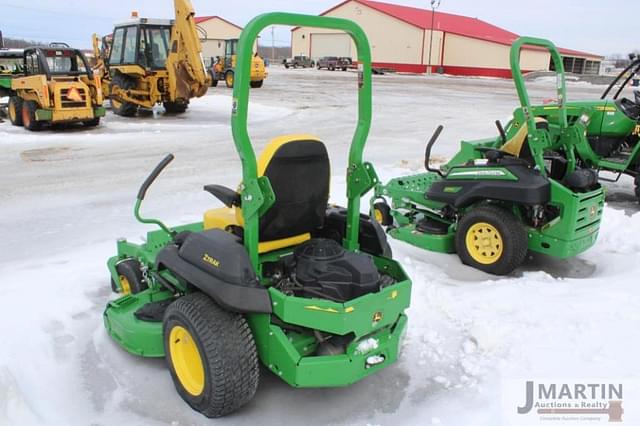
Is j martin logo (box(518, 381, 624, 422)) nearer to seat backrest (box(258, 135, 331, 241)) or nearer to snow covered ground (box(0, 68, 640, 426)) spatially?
snow covered ground (box(0, 68, 640, 426))

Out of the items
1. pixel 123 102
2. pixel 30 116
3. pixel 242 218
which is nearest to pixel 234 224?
pixel 242 218

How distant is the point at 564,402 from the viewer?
3.20 metres

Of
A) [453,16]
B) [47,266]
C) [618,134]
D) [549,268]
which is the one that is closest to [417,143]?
[618,134]

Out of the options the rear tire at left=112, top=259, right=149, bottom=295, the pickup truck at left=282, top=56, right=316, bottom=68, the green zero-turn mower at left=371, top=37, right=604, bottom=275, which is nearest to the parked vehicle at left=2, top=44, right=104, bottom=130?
the green zero-turn mower at left=371, top=37, right=604, bottom=275

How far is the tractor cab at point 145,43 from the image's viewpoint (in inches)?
558

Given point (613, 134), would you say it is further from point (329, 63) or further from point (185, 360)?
point (329, 63)

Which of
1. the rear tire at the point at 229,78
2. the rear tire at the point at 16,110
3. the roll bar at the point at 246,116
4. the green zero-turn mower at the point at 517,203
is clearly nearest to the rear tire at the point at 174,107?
the rear tire at the point at 16,110

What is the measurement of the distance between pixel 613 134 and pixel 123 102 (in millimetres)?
11455

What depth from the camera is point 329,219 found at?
367 cm

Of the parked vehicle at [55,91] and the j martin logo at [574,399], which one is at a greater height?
the parked vehicle at [55,91]

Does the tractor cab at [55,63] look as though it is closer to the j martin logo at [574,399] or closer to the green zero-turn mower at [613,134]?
the green zero-turn mower at [613,134]

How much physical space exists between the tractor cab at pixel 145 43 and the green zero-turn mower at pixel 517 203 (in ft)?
34.6

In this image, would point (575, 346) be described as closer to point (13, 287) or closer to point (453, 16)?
point (13, 287)

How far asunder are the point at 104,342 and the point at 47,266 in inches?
60.1
